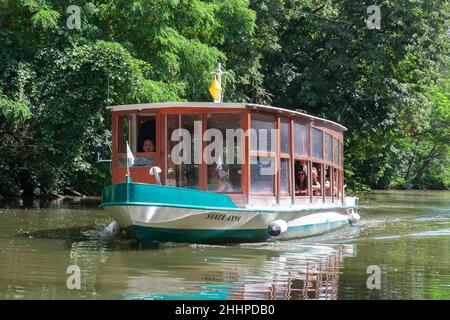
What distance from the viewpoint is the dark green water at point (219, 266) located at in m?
9.40

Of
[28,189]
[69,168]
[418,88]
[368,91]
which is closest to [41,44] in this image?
[69,168]

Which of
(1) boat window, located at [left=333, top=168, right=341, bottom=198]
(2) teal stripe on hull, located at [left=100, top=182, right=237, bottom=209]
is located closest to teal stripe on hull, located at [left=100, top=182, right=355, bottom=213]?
(2) teal stripe on hull, located at [left=100, top=182, right=237, bottom=209]

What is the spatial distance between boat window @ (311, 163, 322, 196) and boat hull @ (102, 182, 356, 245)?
2220 millimetres

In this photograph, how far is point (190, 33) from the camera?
2700 cm

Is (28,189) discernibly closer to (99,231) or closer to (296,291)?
(99,231)

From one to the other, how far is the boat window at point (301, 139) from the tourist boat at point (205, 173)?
6 cm

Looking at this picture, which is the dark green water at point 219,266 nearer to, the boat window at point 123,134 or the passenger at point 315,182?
the passenger at point 315,182

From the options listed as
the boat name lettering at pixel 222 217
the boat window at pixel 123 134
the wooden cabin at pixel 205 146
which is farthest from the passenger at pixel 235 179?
the boat window at pixel 123 134

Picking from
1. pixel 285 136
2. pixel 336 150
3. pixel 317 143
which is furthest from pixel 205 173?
pixel 336 150

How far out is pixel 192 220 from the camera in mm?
13391

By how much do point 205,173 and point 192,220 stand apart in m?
1.11

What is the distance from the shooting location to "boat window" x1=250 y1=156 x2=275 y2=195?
47.5ft

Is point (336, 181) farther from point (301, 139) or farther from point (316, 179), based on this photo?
point (301, 139)

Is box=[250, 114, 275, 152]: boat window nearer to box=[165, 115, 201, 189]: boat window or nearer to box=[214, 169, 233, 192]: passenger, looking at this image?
box=[214, 169, 233, 192]: passenger
